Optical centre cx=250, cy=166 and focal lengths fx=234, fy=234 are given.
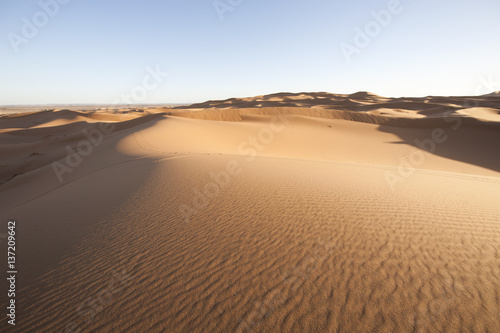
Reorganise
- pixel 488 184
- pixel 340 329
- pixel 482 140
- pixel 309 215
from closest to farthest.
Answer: pixel 340 329
pixel 309 215
pixel 488 184
pixel 482 140

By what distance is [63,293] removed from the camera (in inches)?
96.0

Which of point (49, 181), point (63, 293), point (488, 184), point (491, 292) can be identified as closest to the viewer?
point (491, 292)

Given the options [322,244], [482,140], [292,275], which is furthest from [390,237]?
[482,140]

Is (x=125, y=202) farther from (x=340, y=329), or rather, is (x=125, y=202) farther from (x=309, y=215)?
(x=340, y=329)

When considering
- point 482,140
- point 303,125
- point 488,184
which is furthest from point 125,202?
point 482,140

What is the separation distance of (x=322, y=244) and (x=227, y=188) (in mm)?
2548

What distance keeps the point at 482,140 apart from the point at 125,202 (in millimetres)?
19785

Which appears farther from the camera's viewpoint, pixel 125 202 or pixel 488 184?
pixel 488 184

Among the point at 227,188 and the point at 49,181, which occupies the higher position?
the point at 227,188

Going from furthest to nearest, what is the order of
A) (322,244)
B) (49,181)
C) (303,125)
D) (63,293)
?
(303,125) < (49,181) < (322,244) < (63,293)

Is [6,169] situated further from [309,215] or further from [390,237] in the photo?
[390,237]

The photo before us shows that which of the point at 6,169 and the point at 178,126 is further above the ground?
the point at 178,126

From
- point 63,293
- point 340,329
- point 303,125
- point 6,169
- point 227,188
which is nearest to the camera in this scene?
point 340,329

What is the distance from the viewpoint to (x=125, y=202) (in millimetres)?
4539
